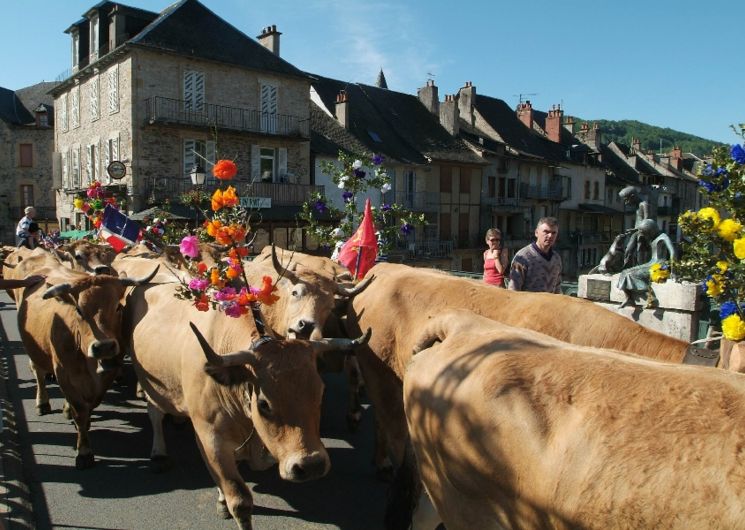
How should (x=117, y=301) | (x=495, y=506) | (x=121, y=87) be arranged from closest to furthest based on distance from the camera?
(x=495, y=506) < (x=117, y=301) < (x=121, y=87)

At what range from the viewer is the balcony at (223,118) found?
2120cm

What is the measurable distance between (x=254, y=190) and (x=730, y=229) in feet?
69.8

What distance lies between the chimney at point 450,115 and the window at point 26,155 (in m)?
28.8

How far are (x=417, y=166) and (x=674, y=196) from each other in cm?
3455

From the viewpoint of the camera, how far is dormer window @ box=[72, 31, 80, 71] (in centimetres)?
2528

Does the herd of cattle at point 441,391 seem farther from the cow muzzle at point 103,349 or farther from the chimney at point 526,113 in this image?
the chimney at point 526,113

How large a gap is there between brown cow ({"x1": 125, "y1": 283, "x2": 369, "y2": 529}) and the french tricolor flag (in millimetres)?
4286

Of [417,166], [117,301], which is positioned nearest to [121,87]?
[417,166]

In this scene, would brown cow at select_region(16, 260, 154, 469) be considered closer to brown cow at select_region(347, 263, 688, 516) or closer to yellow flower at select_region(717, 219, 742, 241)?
brown cow at select_region(347, 263, 688, 516)

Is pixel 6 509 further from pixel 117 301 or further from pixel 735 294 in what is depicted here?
pixel 735 294

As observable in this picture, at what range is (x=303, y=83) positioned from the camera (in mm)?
Answer: 25750

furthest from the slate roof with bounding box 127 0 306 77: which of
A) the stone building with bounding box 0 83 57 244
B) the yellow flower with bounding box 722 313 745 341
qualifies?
the stone building with bounding box 0 83 57 244

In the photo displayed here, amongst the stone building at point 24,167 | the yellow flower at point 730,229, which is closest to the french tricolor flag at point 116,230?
the yellow flower at point 730,229

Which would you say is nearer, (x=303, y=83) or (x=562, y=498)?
(x=562, y=498)
